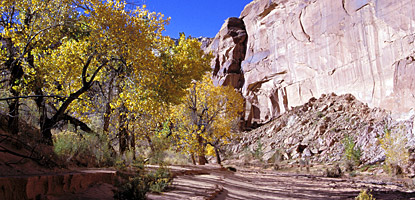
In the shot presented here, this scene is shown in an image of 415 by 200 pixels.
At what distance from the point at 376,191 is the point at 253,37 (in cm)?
3394

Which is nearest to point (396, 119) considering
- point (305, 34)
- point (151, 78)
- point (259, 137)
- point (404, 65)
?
point (404, 65)

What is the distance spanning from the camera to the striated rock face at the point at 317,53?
22016 millimetres

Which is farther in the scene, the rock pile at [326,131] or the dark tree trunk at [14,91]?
the rock pile at [326,131]

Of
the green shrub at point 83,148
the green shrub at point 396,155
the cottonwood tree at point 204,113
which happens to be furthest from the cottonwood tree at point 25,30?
the green shrub at point 396,155

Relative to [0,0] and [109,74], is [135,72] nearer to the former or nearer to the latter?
[109,74]

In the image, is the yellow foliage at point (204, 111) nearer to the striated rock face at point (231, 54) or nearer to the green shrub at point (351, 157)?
the green shrub at point (351, 157)

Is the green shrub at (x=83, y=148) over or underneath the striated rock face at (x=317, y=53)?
underneath

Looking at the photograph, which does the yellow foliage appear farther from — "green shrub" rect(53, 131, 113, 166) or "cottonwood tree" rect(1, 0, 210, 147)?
"green shrub" rect(53, 131, 113, 166)

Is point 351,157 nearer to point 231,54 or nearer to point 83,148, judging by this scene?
point 83,148

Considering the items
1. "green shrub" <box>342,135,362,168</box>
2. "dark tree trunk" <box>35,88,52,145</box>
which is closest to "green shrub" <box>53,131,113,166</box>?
"dark tree trunk" <box>35,88,52,145</box>

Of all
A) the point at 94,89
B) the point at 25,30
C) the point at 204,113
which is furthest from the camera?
the point at 204,113

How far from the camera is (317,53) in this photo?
100 ft

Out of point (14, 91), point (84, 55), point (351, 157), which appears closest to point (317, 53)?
point (351, 157)

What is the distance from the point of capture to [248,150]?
3241 centimetres
